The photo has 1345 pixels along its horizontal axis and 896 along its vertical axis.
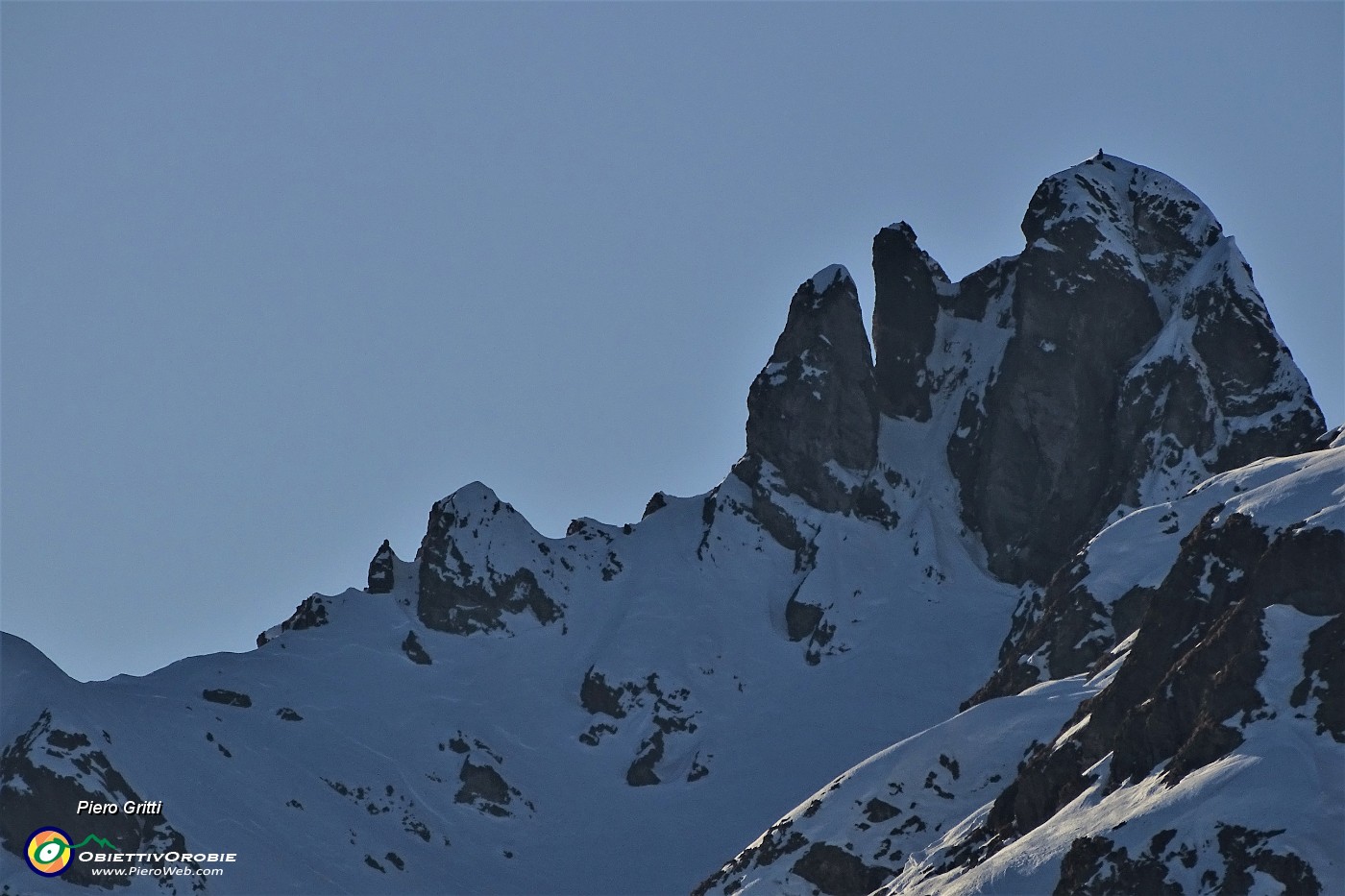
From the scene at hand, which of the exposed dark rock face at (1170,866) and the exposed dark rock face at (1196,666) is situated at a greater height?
the exposed dark rock face at (1196,666)

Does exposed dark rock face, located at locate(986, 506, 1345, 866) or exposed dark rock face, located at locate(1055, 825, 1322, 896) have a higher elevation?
exposed dark rock face, located at locate(986, 506, 1345, 866)

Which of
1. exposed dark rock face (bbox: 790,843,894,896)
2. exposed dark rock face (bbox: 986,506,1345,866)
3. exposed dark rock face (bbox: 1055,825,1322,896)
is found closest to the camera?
exposed dark rock face (bbox: 1055,825,1322,896)

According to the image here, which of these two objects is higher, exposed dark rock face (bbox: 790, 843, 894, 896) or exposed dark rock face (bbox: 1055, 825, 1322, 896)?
exposed dark rock face (bbox: 790, 843, 894, 896)

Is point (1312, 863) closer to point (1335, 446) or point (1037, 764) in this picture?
point (1037, 764)

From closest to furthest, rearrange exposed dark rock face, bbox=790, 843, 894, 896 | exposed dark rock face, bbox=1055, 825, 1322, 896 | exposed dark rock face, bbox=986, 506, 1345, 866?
exposed dark rock face, bbox=1055, 825, 1322, 896, exposed dark rock face, bbox=986, 506, 1345, 866, exposed dark rock face, bbox=790, 843, 894, 896

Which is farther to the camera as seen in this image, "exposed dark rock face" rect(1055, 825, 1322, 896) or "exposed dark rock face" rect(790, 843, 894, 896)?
"exposed dark rock face" rect(790, 843, 894, 896)

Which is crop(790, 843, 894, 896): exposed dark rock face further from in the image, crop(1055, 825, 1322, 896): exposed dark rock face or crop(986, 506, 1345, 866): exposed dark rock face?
crop(1055, 825, 1322, 896): exposed dark rock face

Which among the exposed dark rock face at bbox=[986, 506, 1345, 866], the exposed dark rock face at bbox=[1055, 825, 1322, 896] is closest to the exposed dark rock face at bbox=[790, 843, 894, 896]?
the exposed dark rock face at bbox=[986, 506, 1345, 866]

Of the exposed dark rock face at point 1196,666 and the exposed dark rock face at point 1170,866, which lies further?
the exposed dark rock face at point 1196,666

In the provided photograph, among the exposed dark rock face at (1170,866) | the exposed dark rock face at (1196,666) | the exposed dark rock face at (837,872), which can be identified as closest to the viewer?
the exposed dark rock face at (1170,866)

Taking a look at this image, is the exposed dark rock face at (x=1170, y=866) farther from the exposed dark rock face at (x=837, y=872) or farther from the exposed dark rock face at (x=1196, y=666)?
the exposed dark rock face at (x=837, y=872)

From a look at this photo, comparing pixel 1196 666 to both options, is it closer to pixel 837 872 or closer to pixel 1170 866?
pixel 1170 866

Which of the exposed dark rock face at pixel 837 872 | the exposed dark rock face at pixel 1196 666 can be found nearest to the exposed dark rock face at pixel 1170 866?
the exposed dark rock face at pixel 1196 666

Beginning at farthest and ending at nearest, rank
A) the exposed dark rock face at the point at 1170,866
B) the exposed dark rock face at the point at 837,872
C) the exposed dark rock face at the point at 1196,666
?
the exposed dark rock face at the point at 837,872
the exposed dark rock face at the point at 1196,666
the exposed dark rock face at the point at 1170,866
